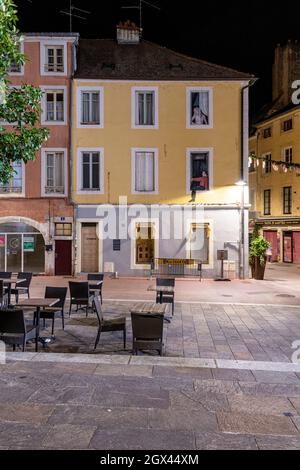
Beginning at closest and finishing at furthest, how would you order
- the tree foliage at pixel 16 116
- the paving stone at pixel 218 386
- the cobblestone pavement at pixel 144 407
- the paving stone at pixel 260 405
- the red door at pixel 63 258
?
1. the cobblestone pavement at pixel 144 407
2. the paving stone at pixel 260 405
3. the paving stone at pixel 218 386
4. the tree foliage at pixel 16 116
5. the red door at pixel 63 258

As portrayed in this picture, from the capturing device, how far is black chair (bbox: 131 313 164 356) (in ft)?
27.7

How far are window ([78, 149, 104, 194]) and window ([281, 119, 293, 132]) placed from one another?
18.6 m

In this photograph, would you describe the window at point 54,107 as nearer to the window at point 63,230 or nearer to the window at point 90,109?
the window at point 90,109

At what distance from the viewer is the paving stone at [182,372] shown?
7293 mm

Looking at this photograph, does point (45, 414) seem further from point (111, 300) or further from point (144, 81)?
point (144, 81)

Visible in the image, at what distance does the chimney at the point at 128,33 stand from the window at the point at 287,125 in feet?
50.8

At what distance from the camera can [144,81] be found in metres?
22.8

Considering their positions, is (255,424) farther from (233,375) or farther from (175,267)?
(175,267)

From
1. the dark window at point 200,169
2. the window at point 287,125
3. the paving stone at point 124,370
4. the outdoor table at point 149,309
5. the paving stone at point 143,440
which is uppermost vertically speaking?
the window at point 287,125

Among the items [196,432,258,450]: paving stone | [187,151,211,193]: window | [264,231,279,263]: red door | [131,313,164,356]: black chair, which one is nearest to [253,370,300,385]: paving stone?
[131,313,164,356]: black chair

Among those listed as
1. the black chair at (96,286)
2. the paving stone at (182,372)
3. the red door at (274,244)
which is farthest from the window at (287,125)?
the paving stone at (182,372)

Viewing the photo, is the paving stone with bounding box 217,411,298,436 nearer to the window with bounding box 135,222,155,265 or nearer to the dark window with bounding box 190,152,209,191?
the window with bounding box 135,222,155,265

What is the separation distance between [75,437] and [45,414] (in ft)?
2.57
